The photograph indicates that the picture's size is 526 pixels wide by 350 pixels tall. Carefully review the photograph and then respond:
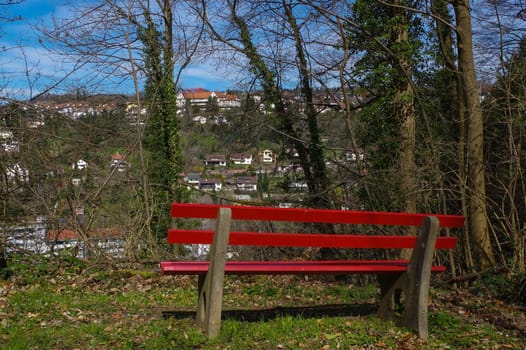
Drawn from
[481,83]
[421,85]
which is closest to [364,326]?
[481,83]

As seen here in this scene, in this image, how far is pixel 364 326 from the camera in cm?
539

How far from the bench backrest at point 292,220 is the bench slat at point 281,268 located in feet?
0.66

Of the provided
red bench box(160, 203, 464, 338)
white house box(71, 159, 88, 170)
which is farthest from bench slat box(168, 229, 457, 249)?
white house box(71, 159, 88, 170)

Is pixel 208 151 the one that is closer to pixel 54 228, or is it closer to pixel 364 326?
pixel 54 228

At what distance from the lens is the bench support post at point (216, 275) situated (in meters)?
4.67

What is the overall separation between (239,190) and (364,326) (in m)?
7.84

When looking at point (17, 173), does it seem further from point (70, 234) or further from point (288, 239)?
point (288, 239)

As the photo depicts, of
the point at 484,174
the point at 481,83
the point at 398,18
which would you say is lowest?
the point at 484,174

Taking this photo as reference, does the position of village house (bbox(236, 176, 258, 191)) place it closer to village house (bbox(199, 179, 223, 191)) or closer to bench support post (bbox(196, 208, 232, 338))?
village house (bbox(199, 179, 223, 191))

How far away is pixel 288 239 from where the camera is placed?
16.3ft

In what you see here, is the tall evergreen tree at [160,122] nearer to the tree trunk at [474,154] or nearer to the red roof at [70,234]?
the red roof at [70,234]

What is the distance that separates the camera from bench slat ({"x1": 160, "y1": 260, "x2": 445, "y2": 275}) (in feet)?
15.6

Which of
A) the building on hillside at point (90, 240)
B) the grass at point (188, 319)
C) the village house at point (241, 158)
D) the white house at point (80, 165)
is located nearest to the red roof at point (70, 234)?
the building on hillside at point (90, 240)

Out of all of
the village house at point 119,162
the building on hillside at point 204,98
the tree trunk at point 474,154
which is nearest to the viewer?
the tree trunk at point 474,154
